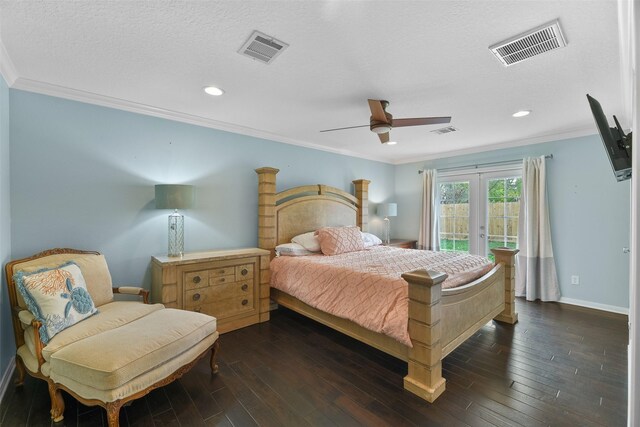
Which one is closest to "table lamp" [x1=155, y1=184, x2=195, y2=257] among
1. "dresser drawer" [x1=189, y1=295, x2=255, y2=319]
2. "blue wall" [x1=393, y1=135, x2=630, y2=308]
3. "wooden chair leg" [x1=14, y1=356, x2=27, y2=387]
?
"dresser drawer" [x1=189, y1=295, x2=255, y2=319]

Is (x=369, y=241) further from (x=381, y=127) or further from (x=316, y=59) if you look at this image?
(x=316, y=59)

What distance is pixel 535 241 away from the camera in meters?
4.12

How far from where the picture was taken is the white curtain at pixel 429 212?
5.32 meters

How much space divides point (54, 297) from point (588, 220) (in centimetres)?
577


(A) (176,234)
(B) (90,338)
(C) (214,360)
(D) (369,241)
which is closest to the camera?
(B) (90,338)

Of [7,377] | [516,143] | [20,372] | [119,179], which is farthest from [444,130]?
[7,377]

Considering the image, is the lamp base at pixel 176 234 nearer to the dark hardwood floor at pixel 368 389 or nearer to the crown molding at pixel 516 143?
the dark hardwood floor at pixel 368 389

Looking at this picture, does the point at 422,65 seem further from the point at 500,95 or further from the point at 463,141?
the point at 463,141

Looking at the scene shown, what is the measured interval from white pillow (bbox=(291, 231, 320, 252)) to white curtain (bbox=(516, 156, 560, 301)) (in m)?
3.12

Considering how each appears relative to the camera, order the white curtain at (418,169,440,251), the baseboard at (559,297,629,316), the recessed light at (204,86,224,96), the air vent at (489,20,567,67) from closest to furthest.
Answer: the air vent at (489,20,567,67) < the recessed light at (204,86,224,96) < the baseboard at (559,297,629,316) < the white curtain at (418,169,440,251)

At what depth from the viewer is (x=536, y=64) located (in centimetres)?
214

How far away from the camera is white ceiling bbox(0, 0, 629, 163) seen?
1.62m

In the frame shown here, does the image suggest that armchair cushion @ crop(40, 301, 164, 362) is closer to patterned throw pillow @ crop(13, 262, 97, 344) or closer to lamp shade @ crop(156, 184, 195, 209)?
patterned throw pillow @ crop(13, 262, 97, 344)

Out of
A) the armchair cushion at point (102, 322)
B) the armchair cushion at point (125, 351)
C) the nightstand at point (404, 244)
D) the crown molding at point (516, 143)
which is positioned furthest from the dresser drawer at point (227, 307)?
the crown molding at point (516, 143)
